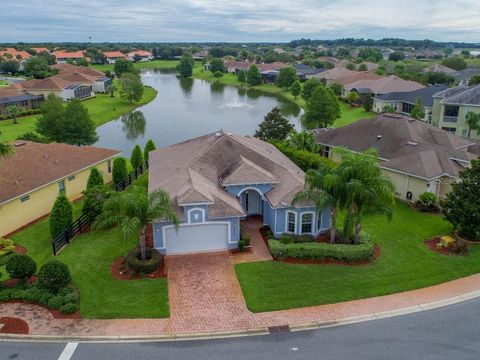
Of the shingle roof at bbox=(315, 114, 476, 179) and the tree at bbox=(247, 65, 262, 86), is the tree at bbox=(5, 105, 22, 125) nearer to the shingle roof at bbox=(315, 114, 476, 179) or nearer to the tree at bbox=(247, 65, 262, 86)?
the shingle roof at bbox=(315, 114, 476, 179)

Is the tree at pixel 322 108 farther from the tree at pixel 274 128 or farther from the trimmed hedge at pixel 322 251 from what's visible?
the trimmed hedge at pixel 322 251

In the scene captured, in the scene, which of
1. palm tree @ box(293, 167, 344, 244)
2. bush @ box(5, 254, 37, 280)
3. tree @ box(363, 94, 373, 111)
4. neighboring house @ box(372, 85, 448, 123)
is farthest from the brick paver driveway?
tree @ box(363, 94, 373, 111)

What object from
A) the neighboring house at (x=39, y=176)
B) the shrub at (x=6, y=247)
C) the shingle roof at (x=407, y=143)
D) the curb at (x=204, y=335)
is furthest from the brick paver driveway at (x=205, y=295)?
the shingle roof at (x=407, y=143)

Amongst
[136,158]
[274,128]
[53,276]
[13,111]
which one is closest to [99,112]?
[13,111]

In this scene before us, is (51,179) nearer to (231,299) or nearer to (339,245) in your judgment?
(231,299)

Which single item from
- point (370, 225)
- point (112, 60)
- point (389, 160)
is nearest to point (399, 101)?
point (389, 160)

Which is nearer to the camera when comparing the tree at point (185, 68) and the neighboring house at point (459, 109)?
the neighboring house at point (459, 109)
